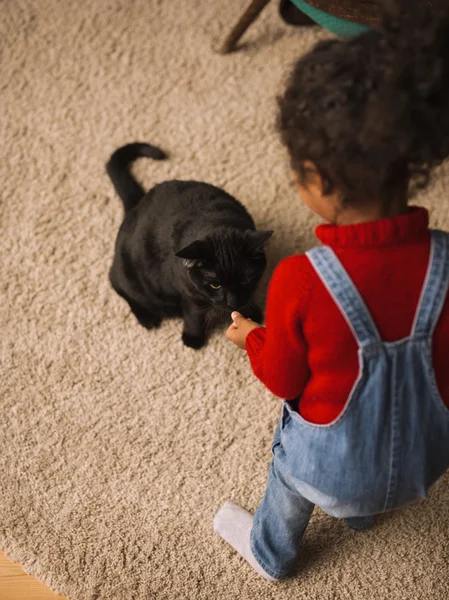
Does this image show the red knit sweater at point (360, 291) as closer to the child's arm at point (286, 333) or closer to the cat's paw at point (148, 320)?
the child's arm at point (286, 333)

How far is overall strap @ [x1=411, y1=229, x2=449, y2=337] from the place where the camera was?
649mm

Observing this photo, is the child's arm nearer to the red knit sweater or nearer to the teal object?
the red knit sweater

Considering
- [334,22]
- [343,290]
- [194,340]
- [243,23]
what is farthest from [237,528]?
[243,23]

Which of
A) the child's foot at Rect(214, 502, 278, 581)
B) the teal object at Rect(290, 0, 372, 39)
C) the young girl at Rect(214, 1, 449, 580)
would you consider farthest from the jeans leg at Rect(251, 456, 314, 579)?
the teal object at Rect(290, 0, 372, 39)

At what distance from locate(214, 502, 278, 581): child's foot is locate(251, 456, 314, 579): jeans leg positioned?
24mm

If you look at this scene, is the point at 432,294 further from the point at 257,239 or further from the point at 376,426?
the point at 257,239

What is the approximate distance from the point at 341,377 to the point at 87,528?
2.32 feet

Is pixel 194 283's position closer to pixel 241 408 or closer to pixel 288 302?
pixel 241 408

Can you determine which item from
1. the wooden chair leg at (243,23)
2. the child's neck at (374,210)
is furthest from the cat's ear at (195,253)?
the wooden chair leg at (243,23)

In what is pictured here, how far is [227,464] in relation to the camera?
3.84 ft

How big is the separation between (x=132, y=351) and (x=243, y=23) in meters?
Answer: 0.93

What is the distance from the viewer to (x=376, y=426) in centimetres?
71

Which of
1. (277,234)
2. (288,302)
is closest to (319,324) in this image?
(288,302)

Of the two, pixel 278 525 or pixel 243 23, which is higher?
pixel 243 23
